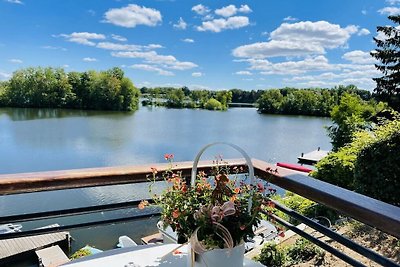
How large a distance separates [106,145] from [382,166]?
1846cm

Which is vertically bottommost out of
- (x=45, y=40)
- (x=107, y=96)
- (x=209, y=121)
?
(x=209, y=121)

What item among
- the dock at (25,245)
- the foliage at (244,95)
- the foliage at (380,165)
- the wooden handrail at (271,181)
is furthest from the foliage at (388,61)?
the foliage at (244,95)

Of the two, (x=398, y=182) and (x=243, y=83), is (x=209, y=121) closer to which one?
(x=243, y=83)

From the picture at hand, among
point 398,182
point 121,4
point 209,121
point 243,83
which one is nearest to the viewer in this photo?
point 398,182

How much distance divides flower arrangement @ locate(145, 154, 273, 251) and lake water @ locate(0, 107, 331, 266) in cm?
787

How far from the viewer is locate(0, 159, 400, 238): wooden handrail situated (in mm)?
980

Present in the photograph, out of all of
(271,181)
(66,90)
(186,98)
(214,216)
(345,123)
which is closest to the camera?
(214,216)

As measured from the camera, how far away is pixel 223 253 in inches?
36.3

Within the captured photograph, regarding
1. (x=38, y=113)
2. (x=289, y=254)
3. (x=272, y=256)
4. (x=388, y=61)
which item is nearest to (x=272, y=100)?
(x=388, y=61)

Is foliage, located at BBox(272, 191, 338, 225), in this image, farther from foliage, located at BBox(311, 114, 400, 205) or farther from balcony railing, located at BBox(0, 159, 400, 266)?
balcony railing, located at BBox(0, 159, 400, 266)

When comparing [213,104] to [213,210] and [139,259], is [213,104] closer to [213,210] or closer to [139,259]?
[139,259]

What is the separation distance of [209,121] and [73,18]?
1753cm

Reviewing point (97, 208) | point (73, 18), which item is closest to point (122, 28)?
point (73, 18)

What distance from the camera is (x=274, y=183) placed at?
152cm
